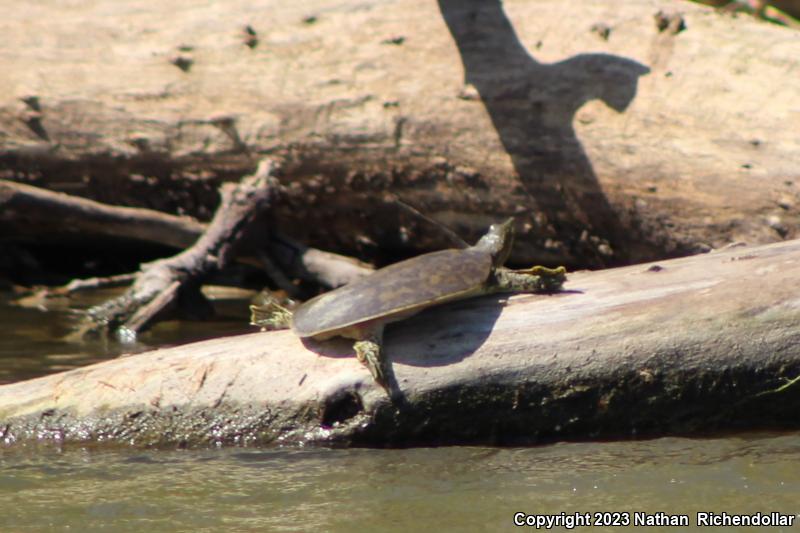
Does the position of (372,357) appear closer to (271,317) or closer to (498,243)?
(271,317)

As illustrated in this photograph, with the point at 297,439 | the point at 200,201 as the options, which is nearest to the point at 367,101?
the point at 200,201

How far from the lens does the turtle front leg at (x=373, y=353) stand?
127 inches

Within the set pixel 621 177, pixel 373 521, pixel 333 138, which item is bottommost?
pixel 373 521

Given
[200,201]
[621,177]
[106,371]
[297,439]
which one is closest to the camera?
[297,439]

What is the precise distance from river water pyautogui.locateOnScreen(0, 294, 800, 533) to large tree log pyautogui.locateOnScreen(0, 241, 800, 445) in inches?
2.6

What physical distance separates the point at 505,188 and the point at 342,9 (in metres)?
1.31

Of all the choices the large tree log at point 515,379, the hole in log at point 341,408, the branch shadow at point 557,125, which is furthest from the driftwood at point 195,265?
the hole in log at point 341,408

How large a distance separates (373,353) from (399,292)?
21cm

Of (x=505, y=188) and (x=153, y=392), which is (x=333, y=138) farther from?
(x=153, y=392)

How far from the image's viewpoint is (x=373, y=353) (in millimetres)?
3240

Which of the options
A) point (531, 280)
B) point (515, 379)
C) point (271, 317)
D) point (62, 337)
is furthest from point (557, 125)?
point (62, 337)

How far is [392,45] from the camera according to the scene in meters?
5.33

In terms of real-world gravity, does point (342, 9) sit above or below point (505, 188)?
above

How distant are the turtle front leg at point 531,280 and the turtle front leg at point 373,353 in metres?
0.49
